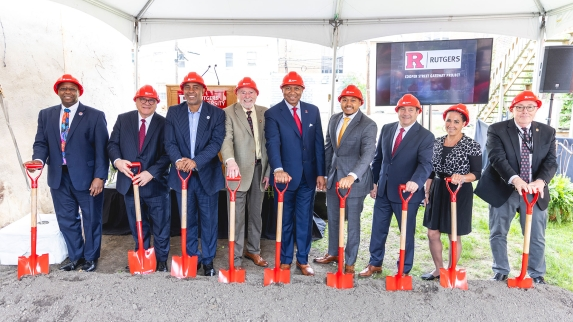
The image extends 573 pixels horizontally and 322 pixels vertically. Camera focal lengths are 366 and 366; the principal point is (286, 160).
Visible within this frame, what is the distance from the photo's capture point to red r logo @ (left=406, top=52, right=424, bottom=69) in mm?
4543

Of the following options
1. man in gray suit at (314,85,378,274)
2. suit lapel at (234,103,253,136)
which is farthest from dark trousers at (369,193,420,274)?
suit lapel at (234,103,253,136)

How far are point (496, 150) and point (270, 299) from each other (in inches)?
79.3

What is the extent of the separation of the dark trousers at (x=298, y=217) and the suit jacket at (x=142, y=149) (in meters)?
1.07

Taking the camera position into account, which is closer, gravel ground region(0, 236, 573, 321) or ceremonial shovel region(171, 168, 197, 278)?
gravel ground region(0, 236, 573, 321)

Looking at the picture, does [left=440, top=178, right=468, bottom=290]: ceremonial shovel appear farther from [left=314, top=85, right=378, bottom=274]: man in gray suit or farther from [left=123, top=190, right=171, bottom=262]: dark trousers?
[left=123, top=190, right=171, bottom=262]: dark trousers

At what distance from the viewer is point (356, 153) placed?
9.41ft

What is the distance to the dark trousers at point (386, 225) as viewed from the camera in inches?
114

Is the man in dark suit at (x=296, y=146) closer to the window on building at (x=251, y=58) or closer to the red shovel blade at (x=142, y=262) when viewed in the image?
the red shovel blade at (x=142, y=262)

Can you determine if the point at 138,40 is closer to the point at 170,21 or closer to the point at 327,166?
the point at 170,21

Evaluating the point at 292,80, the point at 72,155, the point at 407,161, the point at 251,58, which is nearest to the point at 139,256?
the point at 72,155

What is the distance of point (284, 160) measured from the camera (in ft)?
9.57

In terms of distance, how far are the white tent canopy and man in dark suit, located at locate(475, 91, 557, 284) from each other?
174 centimetres

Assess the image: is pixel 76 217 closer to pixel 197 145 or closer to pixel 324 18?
pixel 197 145

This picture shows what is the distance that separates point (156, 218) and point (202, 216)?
39 centimetres
